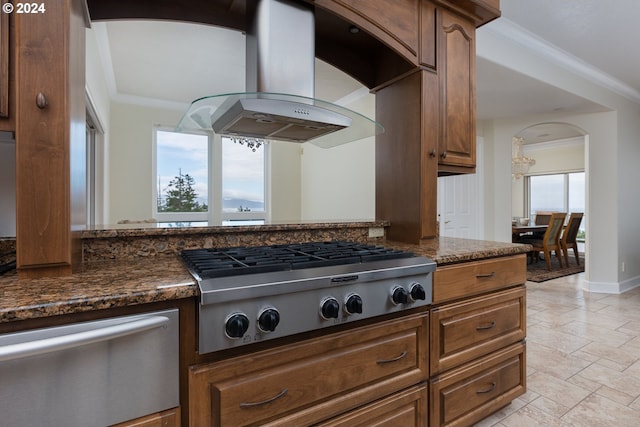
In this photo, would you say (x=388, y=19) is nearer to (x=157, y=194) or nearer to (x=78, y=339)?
(x=78, y=339)

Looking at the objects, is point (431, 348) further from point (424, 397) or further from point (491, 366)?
point (491, 366)

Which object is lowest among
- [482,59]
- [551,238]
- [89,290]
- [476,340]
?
[476,340]

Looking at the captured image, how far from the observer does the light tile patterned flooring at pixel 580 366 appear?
6.07ft

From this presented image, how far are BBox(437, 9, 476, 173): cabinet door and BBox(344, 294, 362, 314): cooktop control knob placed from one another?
117 centimetres

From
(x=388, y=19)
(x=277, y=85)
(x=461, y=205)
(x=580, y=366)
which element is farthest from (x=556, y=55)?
(x=277, y=85)

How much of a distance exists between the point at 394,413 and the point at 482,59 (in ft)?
9.11

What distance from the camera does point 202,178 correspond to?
524 cm

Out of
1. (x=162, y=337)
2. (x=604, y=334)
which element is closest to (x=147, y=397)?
(x=162, y=337)

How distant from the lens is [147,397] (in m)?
0.86

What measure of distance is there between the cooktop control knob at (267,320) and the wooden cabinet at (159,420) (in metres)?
0.31

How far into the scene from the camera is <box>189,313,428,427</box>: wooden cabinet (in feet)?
3.10

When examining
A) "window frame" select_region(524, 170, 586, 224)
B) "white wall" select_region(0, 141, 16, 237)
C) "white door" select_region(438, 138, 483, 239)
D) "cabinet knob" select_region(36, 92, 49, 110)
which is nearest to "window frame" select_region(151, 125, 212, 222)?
"white door" select_region(438, 138, 483, 239)

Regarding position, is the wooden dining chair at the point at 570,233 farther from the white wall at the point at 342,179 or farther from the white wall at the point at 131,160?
the white wall at the point at 131,160

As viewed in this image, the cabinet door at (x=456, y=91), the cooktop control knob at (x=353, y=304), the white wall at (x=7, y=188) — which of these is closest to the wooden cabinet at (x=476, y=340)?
the cooktop control knob at (x=353, y=304)
